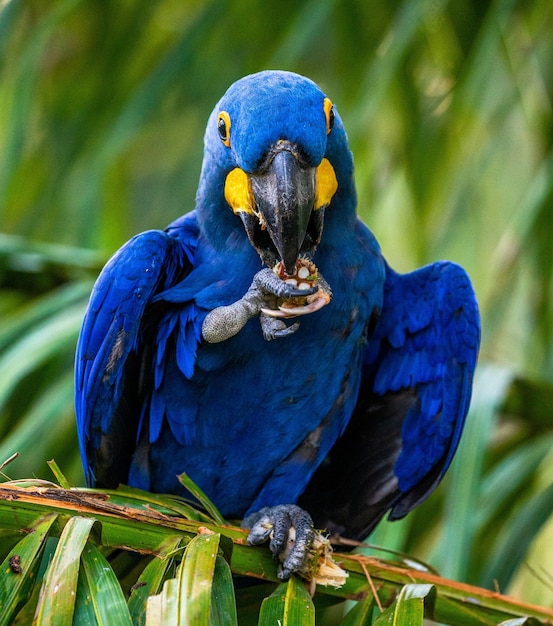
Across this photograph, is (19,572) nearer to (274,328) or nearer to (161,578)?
(161,578)

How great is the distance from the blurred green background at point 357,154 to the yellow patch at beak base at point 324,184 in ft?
1.43

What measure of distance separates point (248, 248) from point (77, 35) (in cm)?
138

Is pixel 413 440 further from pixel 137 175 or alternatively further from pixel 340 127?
pixel 137 175

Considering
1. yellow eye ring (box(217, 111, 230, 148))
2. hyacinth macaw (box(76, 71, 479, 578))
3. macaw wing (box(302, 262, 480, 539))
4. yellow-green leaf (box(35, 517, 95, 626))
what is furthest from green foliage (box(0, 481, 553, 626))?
yellow eye ring (box(217, 111, 230, 148))

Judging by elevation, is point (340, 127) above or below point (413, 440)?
above

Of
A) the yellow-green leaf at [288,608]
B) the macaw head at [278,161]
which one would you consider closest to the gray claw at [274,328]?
the macaw head at [278,161]

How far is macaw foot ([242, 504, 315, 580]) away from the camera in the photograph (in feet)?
4.71

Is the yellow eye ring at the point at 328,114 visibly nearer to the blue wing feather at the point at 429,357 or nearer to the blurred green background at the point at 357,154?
the blurred green background at the point at 357,154

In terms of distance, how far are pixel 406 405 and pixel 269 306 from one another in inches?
23.2

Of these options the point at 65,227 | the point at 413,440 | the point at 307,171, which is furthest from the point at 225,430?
the point at 65,227

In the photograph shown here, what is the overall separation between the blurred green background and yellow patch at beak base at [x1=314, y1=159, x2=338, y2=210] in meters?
0.43

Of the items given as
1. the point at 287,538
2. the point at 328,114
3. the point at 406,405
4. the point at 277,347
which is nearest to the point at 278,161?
the point at 328,114

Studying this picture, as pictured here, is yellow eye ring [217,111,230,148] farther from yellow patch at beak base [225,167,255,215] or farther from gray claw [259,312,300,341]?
gray claw [259,312,300,341]

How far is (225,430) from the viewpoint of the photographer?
186cm
